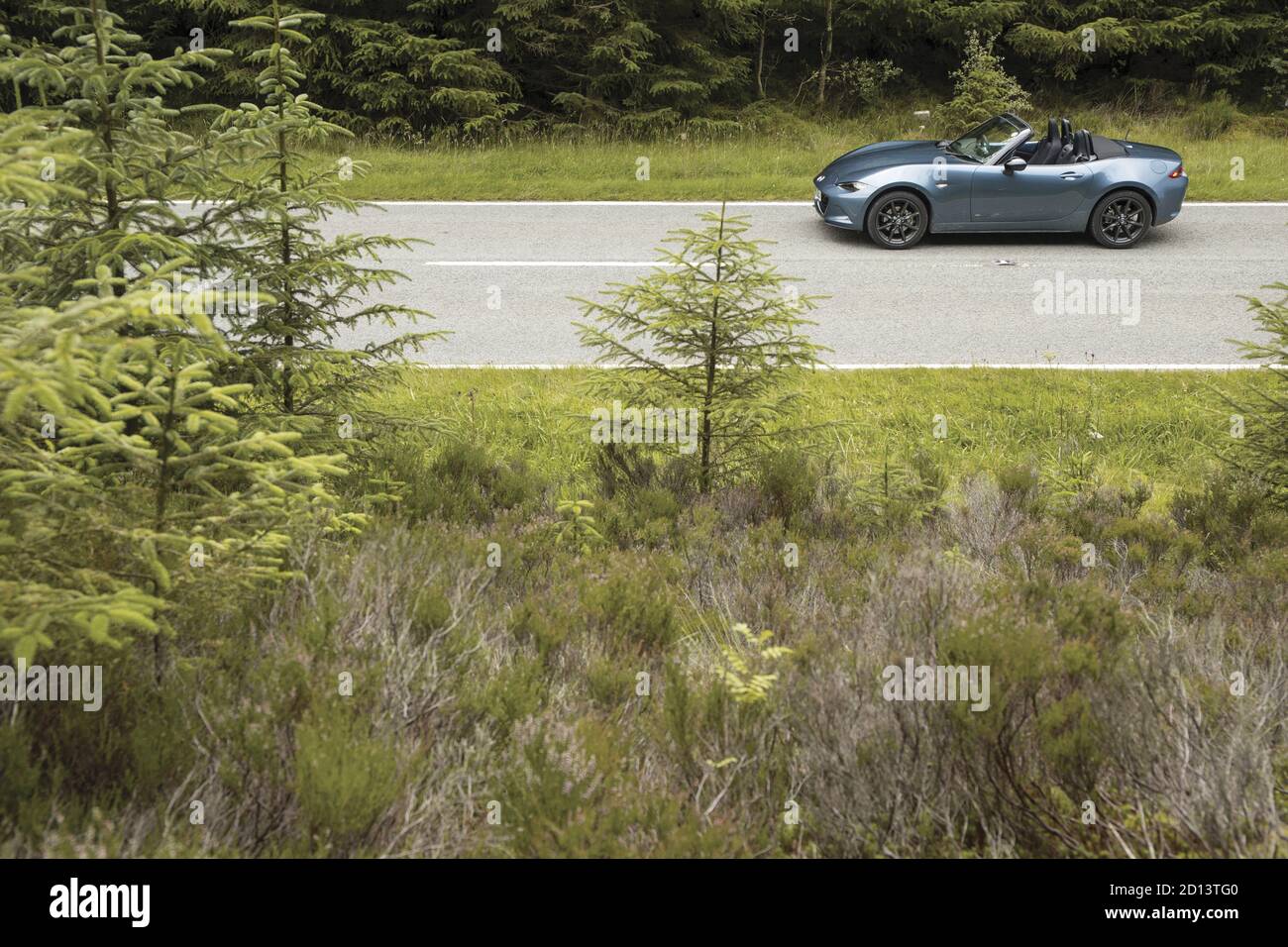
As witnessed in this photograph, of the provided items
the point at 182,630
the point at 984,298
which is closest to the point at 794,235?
the point at 984,298

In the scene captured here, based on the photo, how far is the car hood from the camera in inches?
458

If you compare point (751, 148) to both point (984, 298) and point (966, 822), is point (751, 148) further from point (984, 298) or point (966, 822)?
point (966, 822)

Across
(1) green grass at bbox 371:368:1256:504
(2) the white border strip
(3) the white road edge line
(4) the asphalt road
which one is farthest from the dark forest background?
(1) green grass at bbox 371:368:1256:504

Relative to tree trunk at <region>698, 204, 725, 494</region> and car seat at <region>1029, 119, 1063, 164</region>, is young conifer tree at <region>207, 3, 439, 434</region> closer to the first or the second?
tree trunk at <region>698, 204, 725, 494</region>

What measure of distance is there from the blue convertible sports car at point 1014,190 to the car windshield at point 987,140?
2cm

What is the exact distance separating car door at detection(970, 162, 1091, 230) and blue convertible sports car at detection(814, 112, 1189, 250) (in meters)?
0.01

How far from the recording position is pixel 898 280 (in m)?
10.6

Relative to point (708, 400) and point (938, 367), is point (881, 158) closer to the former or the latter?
point (938, 367)

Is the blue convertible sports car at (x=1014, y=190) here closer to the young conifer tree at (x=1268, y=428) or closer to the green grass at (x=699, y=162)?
the green grass at (x=699, y=162)

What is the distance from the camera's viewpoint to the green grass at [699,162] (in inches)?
560

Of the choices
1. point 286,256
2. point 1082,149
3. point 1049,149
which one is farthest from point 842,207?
point 286,256

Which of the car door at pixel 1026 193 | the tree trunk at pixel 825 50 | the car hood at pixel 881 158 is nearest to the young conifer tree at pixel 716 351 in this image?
the car hood at pixel 881 158

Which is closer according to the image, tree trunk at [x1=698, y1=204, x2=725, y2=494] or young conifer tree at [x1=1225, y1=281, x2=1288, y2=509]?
young conifer tree at [x1=1225, y1=281, x2=1288, y2=509]

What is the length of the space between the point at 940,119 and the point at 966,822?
16082 mm
